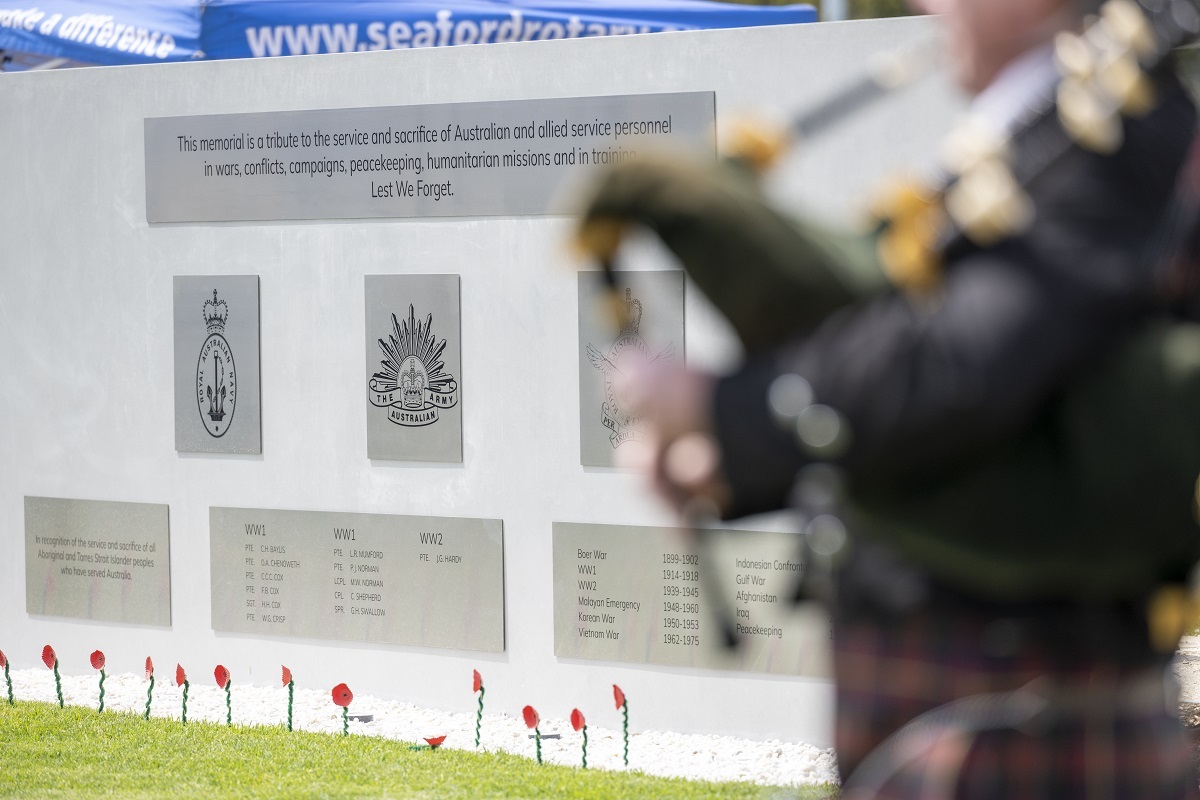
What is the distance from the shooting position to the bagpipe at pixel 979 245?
1212 mm

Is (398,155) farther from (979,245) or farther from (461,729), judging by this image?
(979,245)

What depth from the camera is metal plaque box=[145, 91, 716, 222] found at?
4.96 m

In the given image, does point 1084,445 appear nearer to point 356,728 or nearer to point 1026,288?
point 1026,288

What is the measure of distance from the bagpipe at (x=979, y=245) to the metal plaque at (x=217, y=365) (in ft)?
14.8

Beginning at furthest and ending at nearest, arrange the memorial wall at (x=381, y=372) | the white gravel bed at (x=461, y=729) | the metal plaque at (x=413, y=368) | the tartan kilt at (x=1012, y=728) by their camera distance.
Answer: the metal plaque at (x=413, y=368), the memorial wall at (x=381, y=372), the white gravel bed at (x=461, y=729), the tartan kilt at (x=1012, y=728)

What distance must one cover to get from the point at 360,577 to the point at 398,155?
1584 mm

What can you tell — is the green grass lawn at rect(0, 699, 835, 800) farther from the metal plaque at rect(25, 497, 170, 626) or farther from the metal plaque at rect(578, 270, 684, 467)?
the metal plaque at rect(578, 270, 684, 467)

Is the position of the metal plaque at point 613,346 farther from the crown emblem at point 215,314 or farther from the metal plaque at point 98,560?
Result: the metal plaque at point 98,560

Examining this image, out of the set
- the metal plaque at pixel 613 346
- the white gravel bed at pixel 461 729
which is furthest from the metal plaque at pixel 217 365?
the metal plaque at pixel 613 346

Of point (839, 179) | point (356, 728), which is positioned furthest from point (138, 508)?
point (839, 179)

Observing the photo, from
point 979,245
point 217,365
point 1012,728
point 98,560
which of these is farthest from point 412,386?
point 979,245

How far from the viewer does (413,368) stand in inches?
209

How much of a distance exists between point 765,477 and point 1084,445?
0.28 metres

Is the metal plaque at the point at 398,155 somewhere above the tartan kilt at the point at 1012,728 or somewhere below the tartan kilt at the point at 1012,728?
above
